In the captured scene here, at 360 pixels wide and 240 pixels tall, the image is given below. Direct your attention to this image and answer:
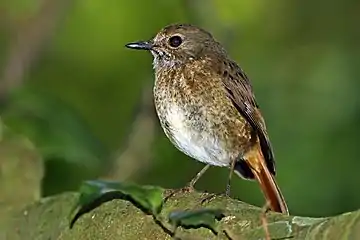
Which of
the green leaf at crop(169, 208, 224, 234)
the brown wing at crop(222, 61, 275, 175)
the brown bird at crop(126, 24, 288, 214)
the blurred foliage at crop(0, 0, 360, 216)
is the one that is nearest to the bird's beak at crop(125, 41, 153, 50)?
the brown bird at crop(126, 24, 288, 214)

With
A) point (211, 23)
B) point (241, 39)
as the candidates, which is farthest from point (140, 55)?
point (211, 23)

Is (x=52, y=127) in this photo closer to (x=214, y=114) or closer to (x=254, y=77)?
(x=214, y=114)

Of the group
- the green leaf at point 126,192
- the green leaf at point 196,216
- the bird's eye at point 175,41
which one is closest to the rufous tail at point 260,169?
the bird's eye at point 175,41

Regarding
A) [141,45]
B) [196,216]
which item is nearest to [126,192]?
[196,216]

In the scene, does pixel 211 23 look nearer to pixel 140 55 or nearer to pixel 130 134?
pixel 130 134

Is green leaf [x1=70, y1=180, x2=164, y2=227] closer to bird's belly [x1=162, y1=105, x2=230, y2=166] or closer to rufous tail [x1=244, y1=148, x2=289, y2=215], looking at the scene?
bird's belly [x1=162, y1=105, x2=230, y2=166]

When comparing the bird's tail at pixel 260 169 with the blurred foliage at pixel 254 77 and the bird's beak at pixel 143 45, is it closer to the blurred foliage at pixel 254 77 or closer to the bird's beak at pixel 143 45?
the bird's beak at pixel 143 45
